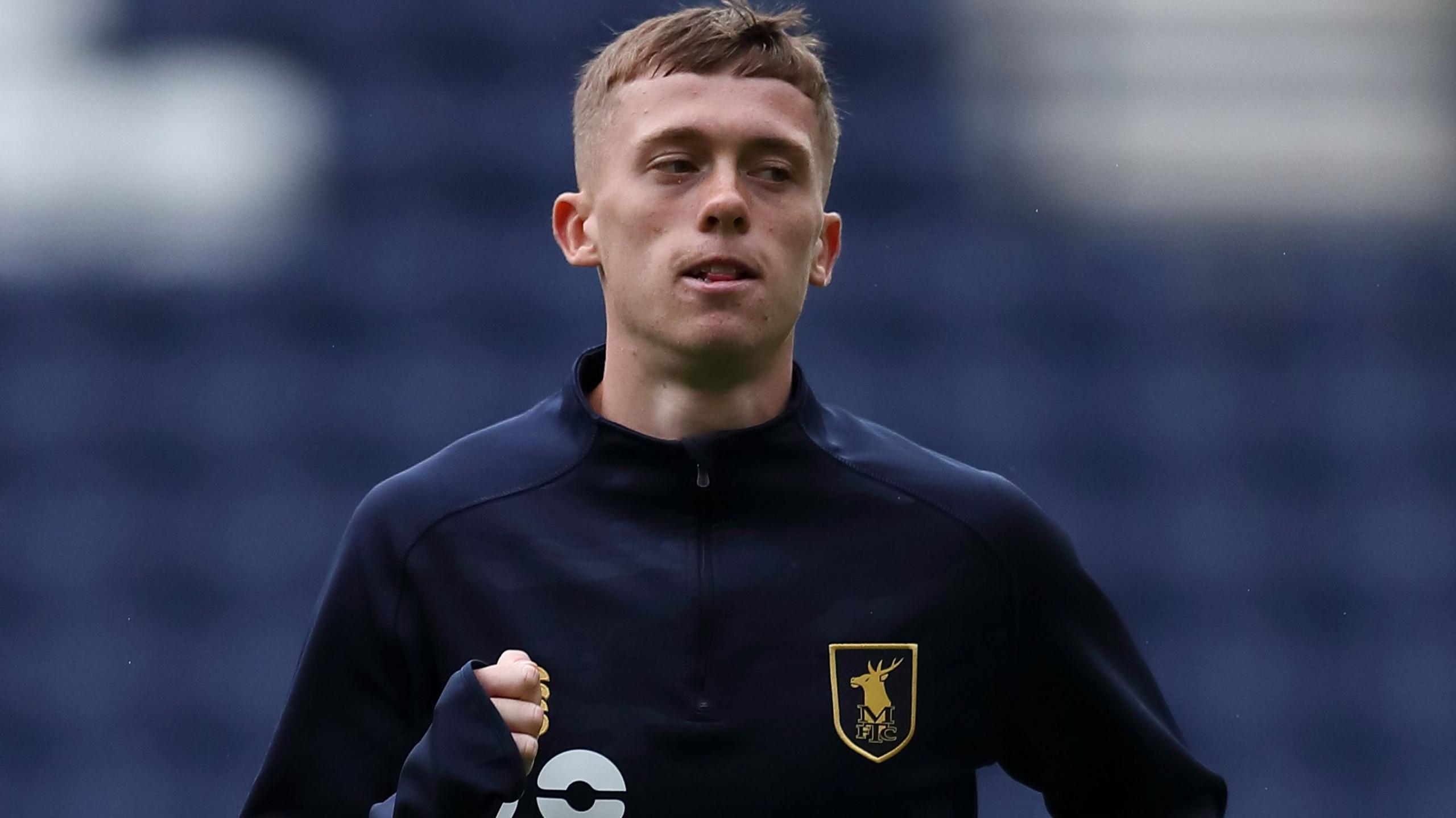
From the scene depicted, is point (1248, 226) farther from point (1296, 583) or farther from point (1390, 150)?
point (1296, 583)

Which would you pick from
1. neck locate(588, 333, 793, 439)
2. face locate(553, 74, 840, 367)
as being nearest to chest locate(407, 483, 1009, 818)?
neck locate(588, 333, 793, 439)

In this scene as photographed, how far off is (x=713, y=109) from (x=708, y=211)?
136mm

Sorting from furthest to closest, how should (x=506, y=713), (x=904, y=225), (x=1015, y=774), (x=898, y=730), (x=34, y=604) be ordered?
(x=904, y=225) < (x=34, y=604) < (x=1015, y=774) < (x=898, y=730) < (x=506, y=713)

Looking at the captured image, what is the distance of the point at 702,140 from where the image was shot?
227 cm

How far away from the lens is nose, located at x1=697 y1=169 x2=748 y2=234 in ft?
7.25

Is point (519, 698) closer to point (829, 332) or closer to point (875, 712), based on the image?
point (875, 712)

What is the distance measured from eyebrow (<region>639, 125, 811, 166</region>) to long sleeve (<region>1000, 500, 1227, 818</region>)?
0.49 m

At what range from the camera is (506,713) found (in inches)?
78.4

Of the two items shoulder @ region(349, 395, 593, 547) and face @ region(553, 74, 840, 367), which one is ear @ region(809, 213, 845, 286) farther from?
shoulder @ region(349, 395, 593, 547)

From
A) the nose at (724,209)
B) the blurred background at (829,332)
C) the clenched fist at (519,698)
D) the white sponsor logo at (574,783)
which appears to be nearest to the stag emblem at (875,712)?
the white sponsor logo at (574,783)

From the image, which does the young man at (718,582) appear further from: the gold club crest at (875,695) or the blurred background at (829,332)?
the blurred background at (829,332)

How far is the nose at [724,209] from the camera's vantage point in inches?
87.0

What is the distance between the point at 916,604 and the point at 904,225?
13.8 feet

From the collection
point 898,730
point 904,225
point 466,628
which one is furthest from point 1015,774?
point 904,225
